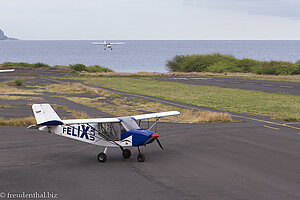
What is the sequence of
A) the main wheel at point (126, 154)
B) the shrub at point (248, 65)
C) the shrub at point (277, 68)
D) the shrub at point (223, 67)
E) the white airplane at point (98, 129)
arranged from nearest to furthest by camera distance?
the white airplane at point (98, 129)
the main wheel at point (126, 154)
the shrub at point (277, 68)
the shrub at point (248, 65)
the shrub at point (223, 67)

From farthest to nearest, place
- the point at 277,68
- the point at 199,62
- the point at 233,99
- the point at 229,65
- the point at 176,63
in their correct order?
the point at 176,63, the point at 199,62, the point at 229,65, the point at 277,68, the point at 233,99

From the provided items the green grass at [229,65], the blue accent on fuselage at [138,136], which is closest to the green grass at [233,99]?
the blue accent on fuselage at [138,136]

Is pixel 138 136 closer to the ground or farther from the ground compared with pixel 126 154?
farther from the ground

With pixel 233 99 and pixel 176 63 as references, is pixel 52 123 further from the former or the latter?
pixel 176 63

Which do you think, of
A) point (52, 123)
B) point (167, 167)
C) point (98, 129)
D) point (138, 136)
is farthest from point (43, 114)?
point (167, 167)

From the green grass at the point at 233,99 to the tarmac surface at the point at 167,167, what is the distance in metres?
14.1

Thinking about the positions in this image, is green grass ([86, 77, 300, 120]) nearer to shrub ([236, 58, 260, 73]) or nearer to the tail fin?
the tail fin

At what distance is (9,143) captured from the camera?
87.0 feet

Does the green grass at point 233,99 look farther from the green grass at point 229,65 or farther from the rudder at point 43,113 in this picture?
the green grass at point 229,65

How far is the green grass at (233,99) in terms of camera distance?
46250 millimetres

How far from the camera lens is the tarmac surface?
1692 cm

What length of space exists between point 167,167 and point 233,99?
123 ft

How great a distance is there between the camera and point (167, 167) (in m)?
20.9

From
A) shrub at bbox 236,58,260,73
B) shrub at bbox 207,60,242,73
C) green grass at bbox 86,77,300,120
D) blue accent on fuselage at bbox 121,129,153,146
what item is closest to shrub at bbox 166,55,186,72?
shrub at bbox 207,60,242,73
